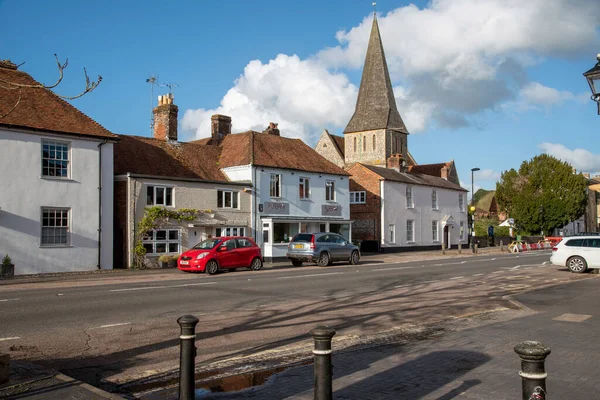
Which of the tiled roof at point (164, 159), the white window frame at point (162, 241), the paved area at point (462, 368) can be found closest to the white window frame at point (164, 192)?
the tiled roof at point (164, 159)

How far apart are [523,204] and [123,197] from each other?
52256 millimetres

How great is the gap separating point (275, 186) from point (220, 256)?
40.9 feet

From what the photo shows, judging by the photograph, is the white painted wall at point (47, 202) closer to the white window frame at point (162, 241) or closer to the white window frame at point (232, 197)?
the white window frame at point (162, 241)

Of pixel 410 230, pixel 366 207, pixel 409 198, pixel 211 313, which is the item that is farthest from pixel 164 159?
pixel 410 230

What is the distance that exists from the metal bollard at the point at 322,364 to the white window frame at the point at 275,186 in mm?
30328

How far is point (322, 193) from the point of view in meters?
38.8

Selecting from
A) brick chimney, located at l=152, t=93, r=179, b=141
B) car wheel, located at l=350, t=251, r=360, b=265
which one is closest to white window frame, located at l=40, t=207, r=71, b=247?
brick chimney, located at l=152, t=93, r=179, b=141

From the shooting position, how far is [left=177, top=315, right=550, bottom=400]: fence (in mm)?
3846

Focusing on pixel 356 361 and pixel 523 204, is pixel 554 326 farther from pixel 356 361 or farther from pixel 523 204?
pixel 523 204

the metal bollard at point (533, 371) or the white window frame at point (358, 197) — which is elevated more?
the white window frame at point (358, 197)

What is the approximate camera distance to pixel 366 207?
45812 mm

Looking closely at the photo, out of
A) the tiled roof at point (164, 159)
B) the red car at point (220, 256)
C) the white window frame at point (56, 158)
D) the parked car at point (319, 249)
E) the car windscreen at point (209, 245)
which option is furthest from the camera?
the tiled roof at point (164, 159)

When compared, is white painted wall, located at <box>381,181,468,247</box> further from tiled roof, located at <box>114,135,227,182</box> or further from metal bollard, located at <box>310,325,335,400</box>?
metal bollard, located at <box>310,325,335,400</box>

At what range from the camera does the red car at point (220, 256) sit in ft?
76.3
